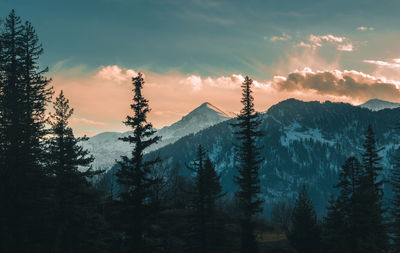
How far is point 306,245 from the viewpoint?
47.9 meters

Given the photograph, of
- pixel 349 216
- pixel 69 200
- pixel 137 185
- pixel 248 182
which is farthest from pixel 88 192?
pixel 349 216

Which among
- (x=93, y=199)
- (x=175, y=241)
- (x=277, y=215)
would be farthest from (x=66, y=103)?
(x=277, y=215)

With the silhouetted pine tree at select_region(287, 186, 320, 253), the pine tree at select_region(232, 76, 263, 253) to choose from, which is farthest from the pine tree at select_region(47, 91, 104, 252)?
the silhouetted pine tree at select_region(287, 186, 320, 253)

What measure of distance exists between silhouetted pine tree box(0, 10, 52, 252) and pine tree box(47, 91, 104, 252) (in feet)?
5.04

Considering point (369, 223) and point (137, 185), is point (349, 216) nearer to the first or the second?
point (369, 223)

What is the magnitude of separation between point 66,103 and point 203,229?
19.6m

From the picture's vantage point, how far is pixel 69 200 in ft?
102

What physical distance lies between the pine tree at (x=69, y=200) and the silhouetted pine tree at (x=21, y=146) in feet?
5.04

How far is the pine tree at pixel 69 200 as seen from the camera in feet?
101

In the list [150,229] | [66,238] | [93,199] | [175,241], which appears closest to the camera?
[150,229]

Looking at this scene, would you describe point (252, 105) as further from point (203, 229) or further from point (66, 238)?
point (66, 238)

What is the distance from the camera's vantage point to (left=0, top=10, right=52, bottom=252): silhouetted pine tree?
97.6 feet

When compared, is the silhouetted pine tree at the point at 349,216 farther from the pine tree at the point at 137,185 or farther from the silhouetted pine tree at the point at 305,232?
the pine tree at the point at 137,185

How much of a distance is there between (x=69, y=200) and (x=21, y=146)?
781 cm
